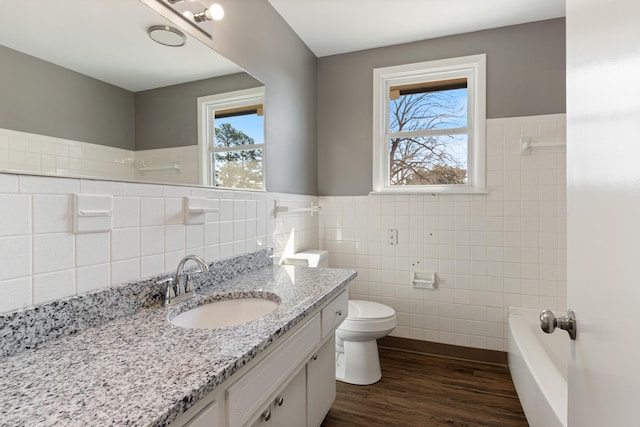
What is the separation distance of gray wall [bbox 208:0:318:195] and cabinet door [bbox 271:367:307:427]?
1165 millimetres

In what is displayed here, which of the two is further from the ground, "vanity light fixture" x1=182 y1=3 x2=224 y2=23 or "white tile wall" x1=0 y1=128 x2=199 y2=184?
"vanity light fixture" x1=182 y1=3 x2=224 y2=23

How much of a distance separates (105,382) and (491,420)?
6.40 feet

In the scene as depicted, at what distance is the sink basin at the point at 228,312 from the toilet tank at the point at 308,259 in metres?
0.90

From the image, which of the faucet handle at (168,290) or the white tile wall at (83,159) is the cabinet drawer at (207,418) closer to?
the faucet handle at (168,290)

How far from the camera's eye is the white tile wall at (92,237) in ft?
2.68

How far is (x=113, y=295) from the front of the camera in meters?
1.04

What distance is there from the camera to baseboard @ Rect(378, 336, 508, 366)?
2387 millimetres

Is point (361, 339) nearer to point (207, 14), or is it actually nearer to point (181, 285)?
point (181, 285)

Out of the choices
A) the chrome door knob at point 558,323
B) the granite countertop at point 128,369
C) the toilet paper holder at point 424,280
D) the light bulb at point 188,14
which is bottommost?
the toilet paper holder at point 424,280

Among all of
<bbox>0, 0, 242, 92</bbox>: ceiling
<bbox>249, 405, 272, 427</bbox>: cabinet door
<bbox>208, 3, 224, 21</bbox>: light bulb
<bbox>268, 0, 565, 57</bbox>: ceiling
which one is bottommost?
<bbox>249, 405, 272, 427</bbox>: cabinet door

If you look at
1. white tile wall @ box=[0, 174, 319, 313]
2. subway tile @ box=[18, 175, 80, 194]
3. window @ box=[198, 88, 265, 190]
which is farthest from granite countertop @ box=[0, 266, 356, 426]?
window @ box=[198, 88, 265, 190]

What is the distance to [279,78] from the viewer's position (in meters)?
2.22

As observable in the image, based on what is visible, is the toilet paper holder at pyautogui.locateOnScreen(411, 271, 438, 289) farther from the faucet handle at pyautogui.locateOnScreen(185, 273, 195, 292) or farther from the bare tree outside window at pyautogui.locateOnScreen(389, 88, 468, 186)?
the faucet handle at pyautogui.locateOnScreen(185, 273, 195, 292)

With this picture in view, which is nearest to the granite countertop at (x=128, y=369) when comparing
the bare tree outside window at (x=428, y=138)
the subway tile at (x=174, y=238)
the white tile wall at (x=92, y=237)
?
the white tile wall at (x=92, y=237)
